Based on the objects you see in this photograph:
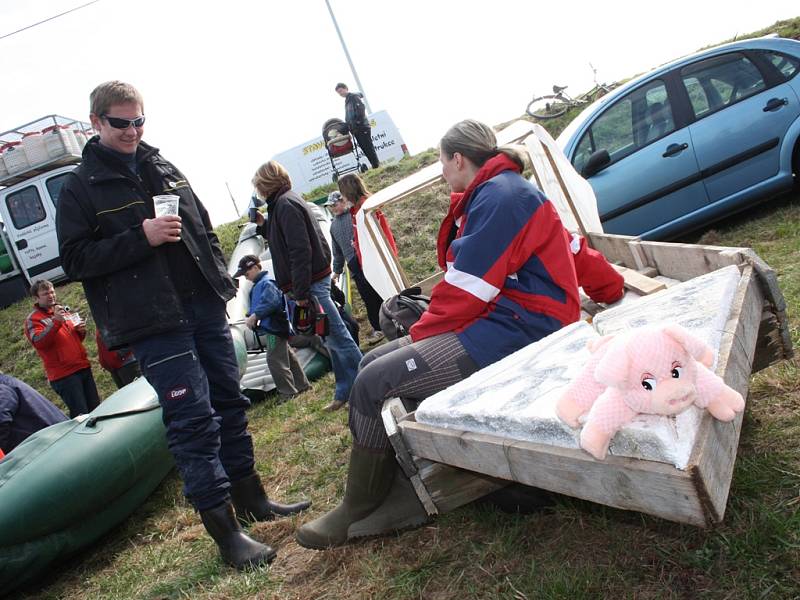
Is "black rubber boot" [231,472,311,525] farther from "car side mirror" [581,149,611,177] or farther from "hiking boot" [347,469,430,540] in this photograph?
"car side mirror" [581,149,611,177]

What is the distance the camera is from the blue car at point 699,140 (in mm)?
6047

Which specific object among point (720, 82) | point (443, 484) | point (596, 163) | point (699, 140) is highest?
point (720, 82)

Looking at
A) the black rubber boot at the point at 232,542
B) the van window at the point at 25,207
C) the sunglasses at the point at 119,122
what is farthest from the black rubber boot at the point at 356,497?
the van window at the point at 25,207

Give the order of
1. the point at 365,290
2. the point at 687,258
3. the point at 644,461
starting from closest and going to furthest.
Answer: the point at 644,461 → the point at 687,258 → the point at 365,290

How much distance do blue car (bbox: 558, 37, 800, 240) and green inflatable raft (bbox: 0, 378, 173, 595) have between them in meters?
4.60

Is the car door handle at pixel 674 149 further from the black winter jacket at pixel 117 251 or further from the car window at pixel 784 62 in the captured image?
the black winter jacket at pixel 117 251

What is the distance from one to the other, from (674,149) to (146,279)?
200 inches

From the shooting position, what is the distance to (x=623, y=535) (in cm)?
228

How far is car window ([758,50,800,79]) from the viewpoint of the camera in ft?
19.7

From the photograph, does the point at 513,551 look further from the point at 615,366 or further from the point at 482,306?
the point at 615,366

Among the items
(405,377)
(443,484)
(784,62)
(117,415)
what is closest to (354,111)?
(784,62)

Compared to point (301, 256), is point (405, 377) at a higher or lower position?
lower

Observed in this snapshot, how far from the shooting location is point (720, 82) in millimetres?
6254

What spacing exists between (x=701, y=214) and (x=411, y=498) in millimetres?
4736
